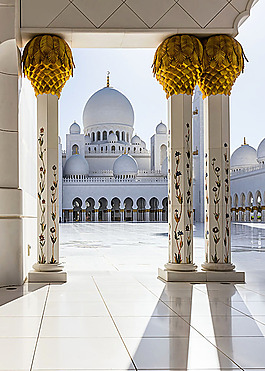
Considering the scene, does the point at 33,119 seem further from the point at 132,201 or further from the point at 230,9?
the point at 132,201

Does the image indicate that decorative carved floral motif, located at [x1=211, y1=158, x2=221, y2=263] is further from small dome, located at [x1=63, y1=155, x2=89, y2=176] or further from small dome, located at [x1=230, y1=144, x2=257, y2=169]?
small dome, located at [x1=63, y1=155, x2=89, y2=176]

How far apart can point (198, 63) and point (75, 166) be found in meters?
28.7

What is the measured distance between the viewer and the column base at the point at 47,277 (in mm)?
3934

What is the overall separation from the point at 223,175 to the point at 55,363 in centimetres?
273

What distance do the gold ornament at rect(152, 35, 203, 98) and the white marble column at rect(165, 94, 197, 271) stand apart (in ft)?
0.34

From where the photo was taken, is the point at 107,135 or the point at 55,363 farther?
the point at 107,135

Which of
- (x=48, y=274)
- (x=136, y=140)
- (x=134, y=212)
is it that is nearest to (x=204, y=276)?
(x=48, y=274)

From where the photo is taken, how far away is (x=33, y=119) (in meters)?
5.34

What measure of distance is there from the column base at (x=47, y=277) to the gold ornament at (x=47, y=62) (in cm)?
154

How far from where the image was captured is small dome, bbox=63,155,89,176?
32.2 m

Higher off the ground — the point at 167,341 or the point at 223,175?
the point at 223,175

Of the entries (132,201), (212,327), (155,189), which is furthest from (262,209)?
(212,327)

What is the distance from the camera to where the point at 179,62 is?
402 centimetres

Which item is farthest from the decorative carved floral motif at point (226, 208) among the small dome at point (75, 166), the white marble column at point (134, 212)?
the small dome at point (75, 166)
